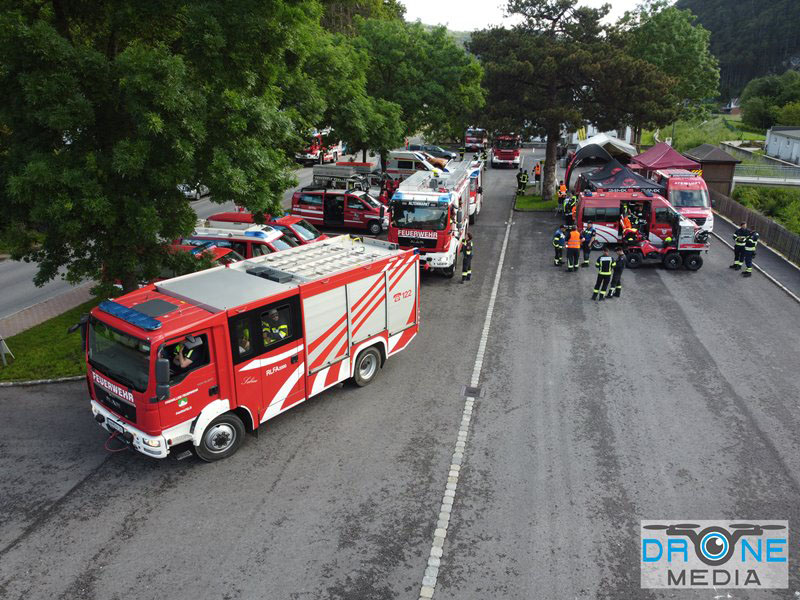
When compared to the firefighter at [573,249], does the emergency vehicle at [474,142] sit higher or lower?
higher

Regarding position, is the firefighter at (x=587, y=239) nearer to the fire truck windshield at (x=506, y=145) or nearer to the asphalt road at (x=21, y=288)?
the asphalt road at (x=21, y=288)

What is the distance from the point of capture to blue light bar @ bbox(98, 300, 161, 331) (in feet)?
28.9

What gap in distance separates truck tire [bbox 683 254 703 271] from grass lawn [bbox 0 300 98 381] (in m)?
18.7

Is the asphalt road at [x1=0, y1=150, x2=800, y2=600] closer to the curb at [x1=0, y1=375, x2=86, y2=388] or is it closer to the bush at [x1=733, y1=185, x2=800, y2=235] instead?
the curb at [x1=0, y1=375, x2=86, y2=388]

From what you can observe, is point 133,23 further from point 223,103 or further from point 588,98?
point 588,98

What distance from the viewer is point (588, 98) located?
94.0 feet

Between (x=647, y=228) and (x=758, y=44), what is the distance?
134120 millimetres

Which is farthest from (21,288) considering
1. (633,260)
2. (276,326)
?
(633,260)

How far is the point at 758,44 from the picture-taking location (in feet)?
416

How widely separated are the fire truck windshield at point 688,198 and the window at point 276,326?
1976 cm

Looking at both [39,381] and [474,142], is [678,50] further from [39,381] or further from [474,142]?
[39,381]

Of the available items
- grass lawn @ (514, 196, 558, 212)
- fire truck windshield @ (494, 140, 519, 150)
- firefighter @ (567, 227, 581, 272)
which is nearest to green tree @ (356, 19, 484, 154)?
grass lawn @ (514, 196, 558, 212)

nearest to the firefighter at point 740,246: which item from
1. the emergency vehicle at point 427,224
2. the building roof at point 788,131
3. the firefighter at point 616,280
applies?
the firefighter at point 616,280
